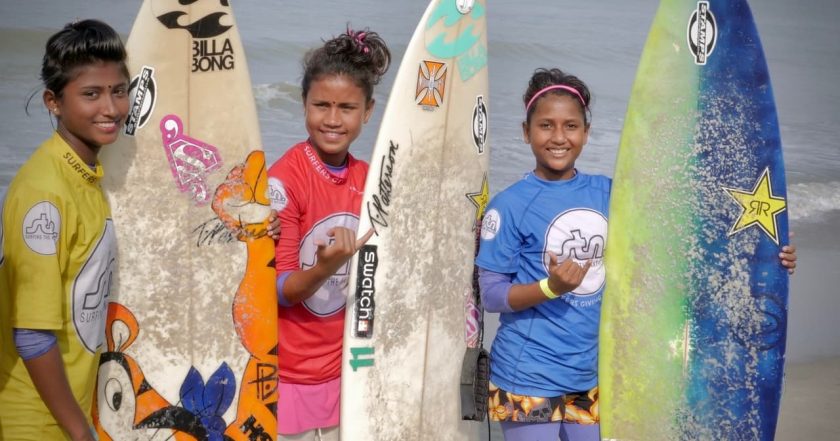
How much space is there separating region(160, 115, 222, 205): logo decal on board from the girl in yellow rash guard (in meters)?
0.52

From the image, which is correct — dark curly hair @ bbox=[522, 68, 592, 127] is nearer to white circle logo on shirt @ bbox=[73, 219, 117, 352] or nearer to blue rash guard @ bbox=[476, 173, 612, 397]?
blue rash guard @ bbox=[476, 173, 612, 397]

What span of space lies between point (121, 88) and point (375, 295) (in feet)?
3.74

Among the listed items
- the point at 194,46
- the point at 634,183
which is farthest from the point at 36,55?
the point at 634,183

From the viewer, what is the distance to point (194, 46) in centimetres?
321

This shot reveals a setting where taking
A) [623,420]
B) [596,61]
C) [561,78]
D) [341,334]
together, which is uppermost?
[596,61]

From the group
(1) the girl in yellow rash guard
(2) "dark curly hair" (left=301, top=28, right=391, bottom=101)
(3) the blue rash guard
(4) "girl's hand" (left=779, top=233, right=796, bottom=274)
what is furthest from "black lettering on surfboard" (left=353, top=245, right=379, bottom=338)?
(4) "girl's hand" (left=779, top=233, right=796, bottom=274)

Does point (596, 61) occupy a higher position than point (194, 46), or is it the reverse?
point (596, 61)

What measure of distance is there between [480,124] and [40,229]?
72.5 inches

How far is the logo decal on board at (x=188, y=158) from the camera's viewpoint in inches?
126

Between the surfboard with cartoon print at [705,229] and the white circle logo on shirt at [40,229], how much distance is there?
184 centimetres

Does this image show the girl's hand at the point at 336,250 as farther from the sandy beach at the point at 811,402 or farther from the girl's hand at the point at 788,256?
the sandy beach at the point at 811,402

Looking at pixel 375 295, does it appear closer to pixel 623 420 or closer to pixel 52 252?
pixel 623 420

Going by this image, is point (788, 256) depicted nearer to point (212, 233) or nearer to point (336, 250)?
point (336, 250)

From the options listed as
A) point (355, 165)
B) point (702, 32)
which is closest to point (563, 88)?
point (702, 32)
